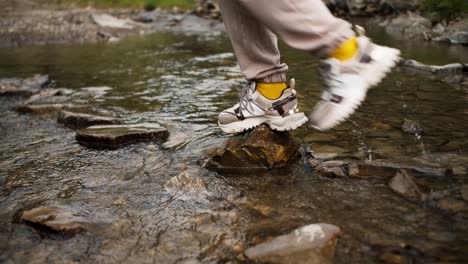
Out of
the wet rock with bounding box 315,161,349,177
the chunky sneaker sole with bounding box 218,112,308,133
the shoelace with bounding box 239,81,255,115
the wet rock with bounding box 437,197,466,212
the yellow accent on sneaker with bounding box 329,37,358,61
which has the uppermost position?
the yellow accent on sneaker with bounding box 329,37,358,61

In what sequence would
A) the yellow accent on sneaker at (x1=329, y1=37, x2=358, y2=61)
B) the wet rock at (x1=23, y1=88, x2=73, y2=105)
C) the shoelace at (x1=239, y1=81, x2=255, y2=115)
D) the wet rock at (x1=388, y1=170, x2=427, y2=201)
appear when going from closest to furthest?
the wet rock at (x1=388, y1=170, x2=427, y2=201), the yellow accent on sneaker at (x1=329, y1=37, x2=358, y2=61), the shoelace at (x1=239, y1=81, x2=255, y2=115), the wet rock at (x1=23, y1=88, x2=73, y2=105)

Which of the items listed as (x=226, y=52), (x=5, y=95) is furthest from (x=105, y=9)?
(x=5, y=95)

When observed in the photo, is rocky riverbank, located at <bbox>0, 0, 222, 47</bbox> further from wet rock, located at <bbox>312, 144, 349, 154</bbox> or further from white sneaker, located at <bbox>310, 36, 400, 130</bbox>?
white sneaker, located at <bbox>310, 36, 400, 130</bbox>

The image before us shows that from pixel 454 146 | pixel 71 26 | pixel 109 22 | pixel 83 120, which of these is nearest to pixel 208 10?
pixel 109 22

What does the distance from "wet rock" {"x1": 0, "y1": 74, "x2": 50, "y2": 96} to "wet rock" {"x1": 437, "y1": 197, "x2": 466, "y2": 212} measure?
14.9ft

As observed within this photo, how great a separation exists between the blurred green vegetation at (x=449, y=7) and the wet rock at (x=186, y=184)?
24.8 feet

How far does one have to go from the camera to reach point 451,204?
62.3 inches

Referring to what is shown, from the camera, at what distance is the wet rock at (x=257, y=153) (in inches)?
84.8

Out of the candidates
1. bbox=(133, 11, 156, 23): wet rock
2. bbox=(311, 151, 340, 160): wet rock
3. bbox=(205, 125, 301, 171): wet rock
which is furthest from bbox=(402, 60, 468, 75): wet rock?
bbox=(133, 11, 156, 23): wet rock

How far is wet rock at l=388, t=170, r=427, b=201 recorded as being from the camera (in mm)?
1676

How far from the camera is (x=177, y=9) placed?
68.9ft

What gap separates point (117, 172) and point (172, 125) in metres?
0.89

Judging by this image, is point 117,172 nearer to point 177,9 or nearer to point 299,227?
point 299,227

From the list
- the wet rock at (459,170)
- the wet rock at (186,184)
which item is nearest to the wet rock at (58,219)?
the wet rock at (186,184)
